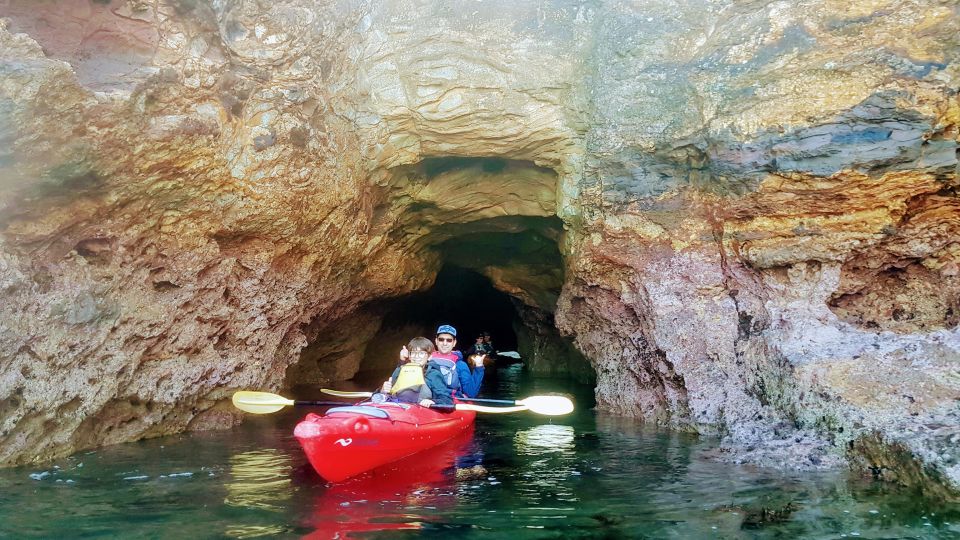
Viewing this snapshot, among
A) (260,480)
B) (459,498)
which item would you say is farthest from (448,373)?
(459,498)

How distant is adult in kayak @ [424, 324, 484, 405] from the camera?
8.28 meters

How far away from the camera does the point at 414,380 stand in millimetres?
7691

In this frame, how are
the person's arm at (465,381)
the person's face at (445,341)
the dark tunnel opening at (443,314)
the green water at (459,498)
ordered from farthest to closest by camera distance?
1. the dark tunnel opening at (443,314)
2. the person's arm at (465,381)
3. the person's face at (445,341)
4. the green water at (459,498)

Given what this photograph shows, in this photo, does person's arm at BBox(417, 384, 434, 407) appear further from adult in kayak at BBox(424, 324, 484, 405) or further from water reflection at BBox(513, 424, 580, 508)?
water reflection at BBox(513, 424, 580, 508)

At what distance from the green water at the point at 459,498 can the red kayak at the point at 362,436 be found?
0.14 meters

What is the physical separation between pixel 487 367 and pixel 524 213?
38.2ft

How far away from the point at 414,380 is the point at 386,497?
2.16 m

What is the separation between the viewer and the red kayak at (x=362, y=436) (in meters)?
5.89

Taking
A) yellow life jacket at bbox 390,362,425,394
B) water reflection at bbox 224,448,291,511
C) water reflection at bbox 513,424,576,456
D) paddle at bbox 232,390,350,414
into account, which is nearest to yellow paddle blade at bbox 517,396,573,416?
water reflection at bbox 513,424,576,456

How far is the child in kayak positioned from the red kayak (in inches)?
7.3

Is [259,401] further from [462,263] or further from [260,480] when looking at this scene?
[462,263]

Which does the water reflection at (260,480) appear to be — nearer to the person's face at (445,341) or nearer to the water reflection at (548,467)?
the water reflection at (548,467)

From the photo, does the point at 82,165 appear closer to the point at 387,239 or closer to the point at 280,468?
the point at 280,468

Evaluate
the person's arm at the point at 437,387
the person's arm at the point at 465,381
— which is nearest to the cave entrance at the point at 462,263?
the person's arm at the point at 465,381
